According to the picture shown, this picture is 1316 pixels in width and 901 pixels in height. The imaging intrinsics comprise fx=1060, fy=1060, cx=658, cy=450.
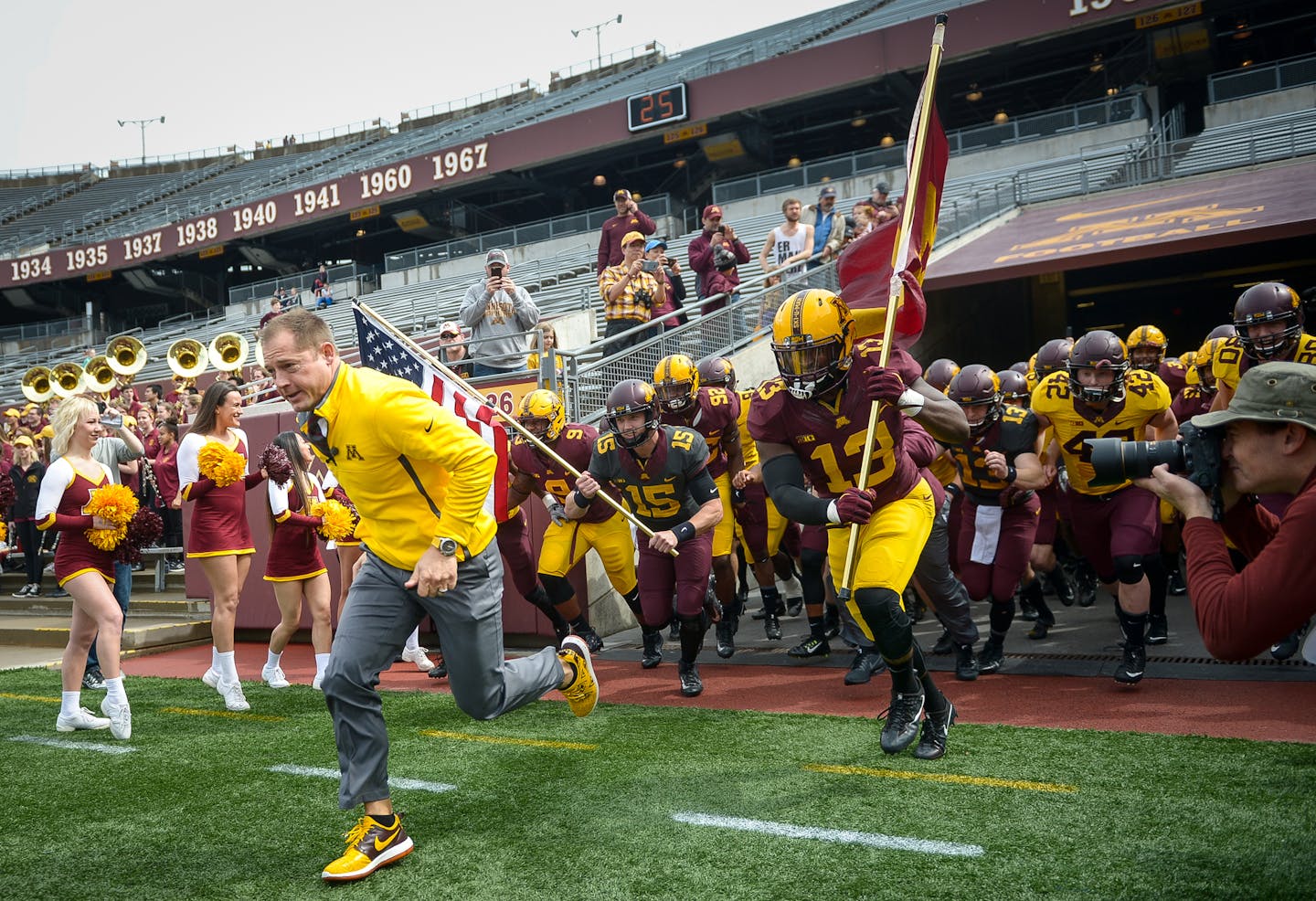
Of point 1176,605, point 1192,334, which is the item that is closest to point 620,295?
point 1176,605

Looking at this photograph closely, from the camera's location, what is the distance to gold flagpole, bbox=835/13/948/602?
4820 millimetres

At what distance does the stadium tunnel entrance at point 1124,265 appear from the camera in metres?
13.2

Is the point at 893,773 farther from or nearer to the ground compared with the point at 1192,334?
nearer to the ground

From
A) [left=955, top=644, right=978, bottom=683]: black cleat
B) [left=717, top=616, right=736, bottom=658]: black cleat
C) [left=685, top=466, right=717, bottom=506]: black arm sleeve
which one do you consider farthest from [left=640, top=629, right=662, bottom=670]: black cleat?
[left=955, top=644, right=978, bottom=683]: black cleat

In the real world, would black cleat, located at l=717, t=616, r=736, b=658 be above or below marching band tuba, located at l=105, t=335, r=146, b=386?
→ below

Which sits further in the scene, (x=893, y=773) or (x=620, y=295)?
(x=620, y=295)

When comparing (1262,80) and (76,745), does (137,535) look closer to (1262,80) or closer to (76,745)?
(76,745)

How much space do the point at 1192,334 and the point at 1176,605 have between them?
42.4 ft

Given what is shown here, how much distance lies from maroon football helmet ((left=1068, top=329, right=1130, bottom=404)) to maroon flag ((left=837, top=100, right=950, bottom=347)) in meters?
1.48

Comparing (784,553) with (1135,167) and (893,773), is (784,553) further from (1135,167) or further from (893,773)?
(1135,167)

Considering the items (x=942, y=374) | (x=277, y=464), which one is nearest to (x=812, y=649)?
(x=942, y=374)

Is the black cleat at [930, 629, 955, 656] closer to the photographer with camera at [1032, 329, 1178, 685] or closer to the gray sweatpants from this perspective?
the photographer with camera at [1032, 329, 1178, 685]

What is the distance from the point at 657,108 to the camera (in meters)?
28.8

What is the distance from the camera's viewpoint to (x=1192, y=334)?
65.1 ft
